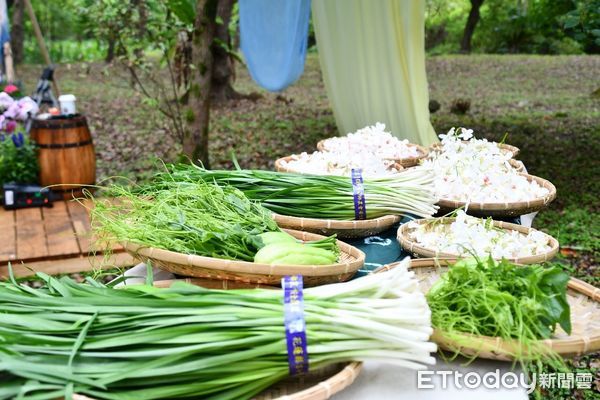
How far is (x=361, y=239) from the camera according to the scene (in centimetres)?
209

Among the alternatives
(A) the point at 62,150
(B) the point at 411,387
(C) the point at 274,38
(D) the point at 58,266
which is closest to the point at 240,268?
(B) the point at 411,387

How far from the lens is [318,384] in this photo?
115cm

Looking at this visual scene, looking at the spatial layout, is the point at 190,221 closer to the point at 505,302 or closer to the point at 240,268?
the point at 240,268

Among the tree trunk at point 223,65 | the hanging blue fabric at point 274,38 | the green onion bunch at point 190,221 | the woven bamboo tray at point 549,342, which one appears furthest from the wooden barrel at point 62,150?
the tree trunk at point 223,65

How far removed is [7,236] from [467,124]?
216 inches

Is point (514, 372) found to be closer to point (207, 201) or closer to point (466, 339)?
point (466, 339)

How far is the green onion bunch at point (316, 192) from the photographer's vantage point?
208 cm

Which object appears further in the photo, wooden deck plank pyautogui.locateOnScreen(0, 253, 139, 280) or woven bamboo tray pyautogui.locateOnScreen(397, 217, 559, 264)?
wooden deck plank pyautogui.locateOnScreen(0, 253, 139, 280)

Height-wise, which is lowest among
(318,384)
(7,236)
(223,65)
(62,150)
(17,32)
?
(7,236)

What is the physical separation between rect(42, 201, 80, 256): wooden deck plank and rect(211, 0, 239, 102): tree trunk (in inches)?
185

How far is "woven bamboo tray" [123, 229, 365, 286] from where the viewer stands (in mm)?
1514

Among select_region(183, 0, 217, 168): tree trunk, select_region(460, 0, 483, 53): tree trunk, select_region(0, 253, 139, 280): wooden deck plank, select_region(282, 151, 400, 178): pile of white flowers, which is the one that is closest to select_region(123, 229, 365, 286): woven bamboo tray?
select_region(282, 151, 400, 178): pile of white flowers

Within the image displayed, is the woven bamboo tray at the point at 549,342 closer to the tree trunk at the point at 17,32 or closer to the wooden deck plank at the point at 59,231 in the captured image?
the wooden deck plank at the point at 59,231

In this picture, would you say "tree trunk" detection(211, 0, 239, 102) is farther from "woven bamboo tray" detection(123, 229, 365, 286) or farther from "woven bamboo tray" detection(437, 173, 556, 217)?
"woven bamboo tray" detection(123, 229, 365, 286)
